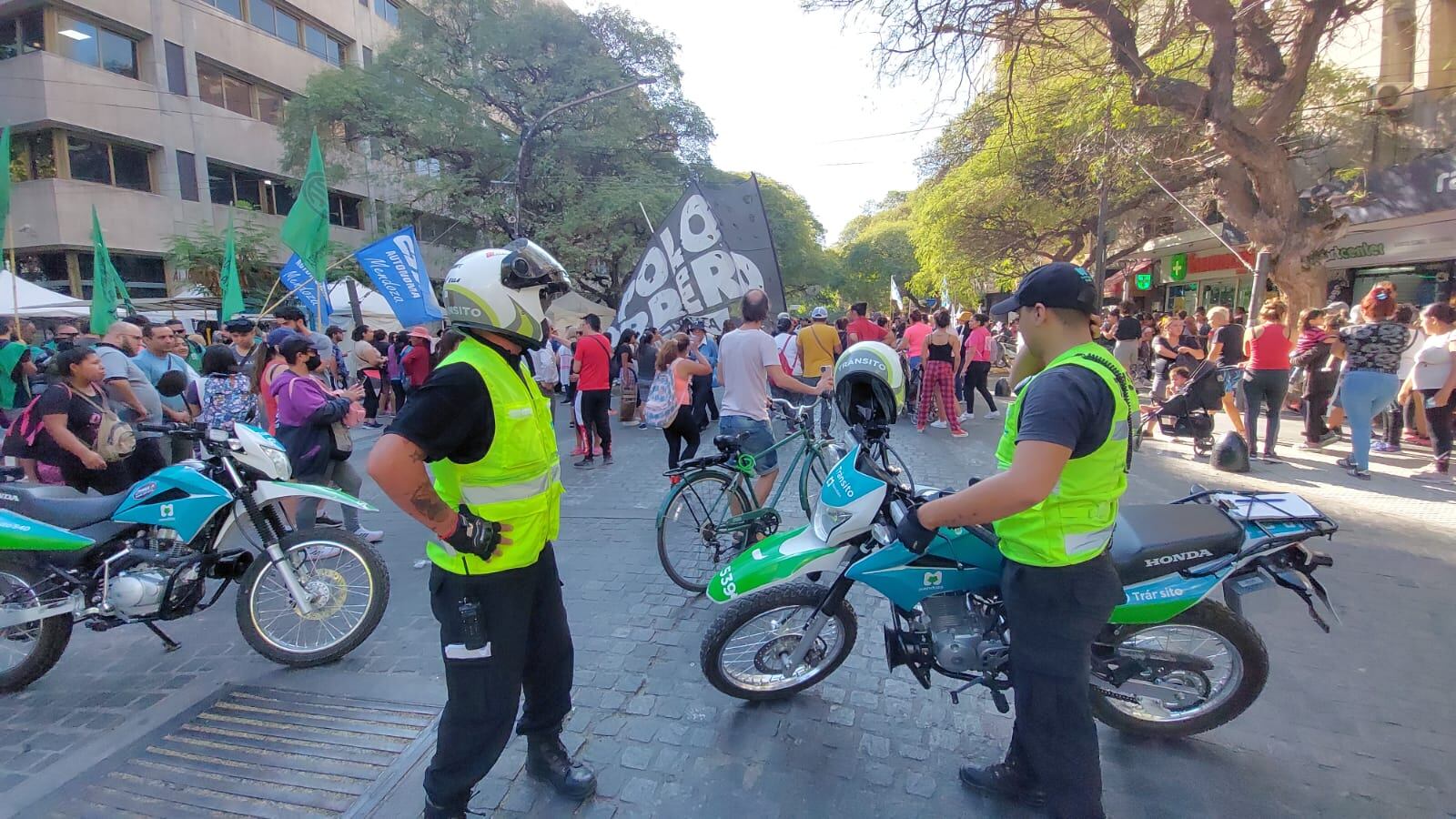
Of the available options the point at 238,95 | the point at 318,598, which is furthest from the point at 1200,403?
the point at 238,95

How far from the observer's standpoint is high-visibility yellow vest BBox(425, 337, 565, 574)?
2.07 m

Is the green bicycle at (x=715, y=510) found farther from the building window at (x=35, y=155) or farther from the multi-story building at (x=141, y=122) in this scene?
the building window at (x=35, y=155)

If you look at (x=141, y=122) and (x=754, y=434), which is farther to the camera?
(x=141, y=122)

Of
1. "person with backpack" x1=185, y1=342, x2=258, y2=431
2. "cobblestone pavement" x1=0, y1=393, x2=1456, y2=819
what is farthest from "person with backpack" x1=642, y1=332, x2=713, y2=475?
"person with backpack" x1=185, y1=342, x2=258, y2=431

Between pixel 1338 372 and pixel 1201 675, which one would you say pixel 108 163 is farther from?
pixel 1338 372

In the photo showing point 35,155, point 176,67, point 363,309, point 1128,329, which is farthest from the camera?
point 176,67

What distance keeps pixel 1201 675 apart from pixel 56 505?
16.8 ft

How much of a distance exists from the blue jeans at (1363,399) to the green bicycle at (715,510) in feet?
17.4

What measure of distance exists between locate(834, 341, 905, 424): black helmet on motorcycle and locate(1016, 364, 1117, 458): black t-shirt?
34.7 inches

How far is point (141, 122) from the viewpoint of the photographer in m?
20.0

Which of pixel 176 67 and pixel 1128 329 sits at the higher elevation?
pixel 176 67

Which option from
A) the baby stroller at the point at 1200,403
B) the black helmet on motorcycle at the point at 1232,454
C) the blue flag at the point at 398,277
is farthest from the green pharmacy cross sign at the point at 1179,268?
the blue flag at the point at 398,277

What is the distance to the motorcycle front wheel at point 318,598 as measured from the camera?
11.2 ft

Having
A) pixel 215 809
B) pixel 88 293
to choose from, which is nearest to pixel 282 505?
pixel 215 809
